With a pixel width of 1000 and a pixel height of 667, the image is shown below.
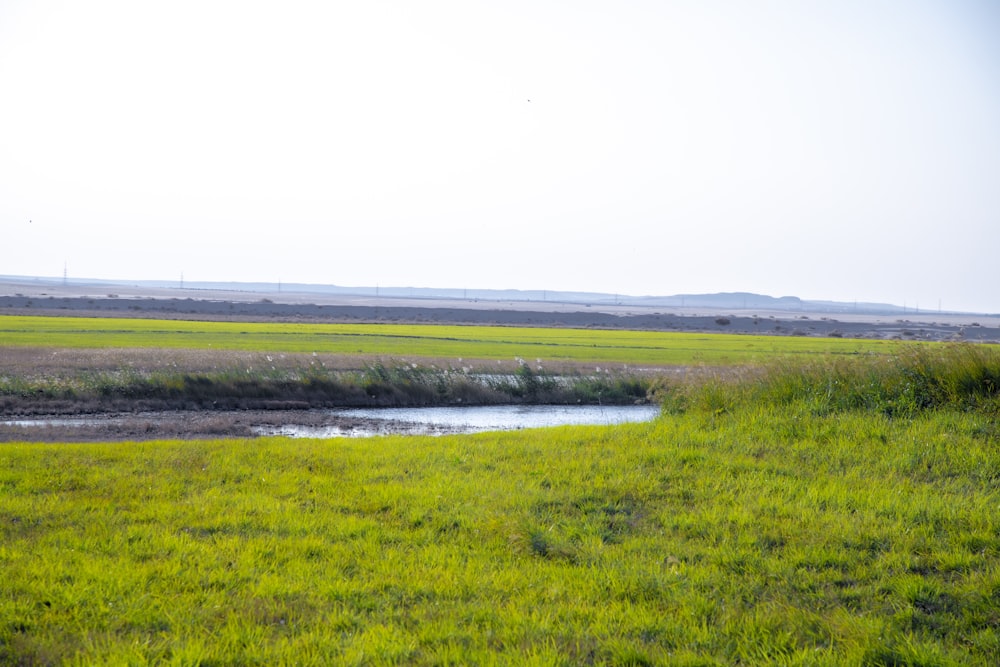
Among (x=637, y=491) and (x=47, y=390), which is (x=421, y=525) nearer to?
(x=637, y=491)

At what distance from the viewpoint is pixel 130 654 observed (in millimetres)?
5988

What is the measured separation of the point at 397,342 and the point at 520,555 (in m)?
44.1

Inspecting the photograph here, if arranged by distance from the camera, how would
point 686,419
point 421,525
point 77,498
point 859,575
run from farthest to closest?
point 686,419, point 77,498, point 421,525, point 859,575

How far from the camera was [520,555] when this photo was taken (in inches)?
333

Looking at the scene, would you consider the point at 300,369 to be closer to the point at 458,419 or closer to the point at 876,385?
the point at 458,419

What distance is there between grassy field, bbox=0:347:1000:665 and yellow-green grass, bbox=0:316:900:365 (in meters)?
26.0

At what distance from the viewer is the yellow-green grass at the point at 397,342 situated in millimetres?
43938

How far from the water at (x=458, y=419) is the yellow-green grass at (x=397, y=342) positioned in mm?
10195

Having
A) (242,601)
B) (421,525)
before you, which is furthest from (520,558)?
(242,601)

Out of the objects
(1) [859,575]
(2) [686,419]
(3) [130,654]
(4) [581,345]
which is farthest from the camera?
(4) [581,345]

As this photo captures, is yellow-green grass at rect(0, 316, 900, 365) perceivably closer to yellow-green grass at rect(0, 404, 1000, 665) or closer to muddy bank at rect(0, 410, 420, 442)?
muddy bank at rect(0, 410, 420, 442)

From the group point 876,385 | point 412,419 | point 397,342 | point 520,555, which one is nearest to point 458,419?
point 412,419

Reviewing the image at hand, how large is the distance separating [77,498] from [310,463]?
11.9 ft

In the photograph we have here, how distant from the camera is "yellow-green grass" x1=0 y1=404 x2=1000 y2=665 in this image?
249 inches
